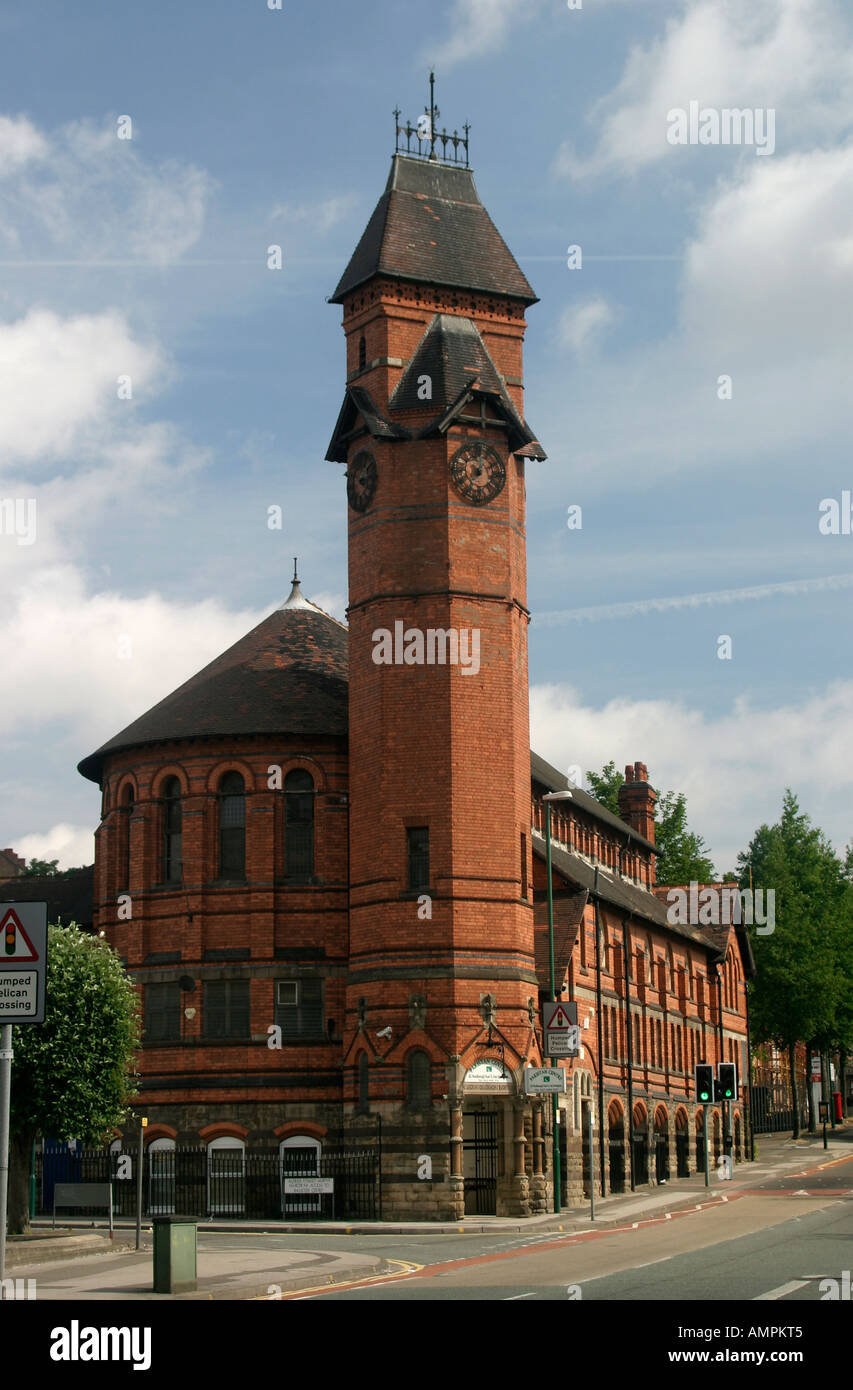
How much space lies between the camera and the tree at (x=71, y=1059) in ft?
103

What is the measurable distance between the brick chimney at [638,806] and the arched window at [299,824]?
42.8 metres

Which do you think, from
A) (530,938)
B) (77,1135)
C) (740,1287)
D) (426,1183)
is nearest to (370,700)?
(530,938)

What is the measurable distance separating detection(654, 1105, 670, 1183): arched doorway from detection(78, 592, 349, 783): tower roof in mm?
22006

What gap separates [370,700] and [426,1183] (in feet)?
38.9

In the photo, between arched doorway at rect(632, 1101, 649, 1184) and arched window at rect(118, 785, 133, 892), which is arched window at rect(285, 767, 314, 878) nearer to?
arched window at rect(118, 785, 133, 892)

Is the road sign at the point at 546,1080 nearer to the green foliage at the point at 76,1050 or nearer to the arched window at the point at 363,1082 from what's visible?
the arched window at the point at 363,1082

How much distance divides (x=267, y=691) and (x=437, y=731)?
24.0 ft

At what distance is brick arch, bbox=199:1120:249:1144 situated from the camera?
44.1 metres

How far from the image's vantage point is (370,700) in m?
43.3

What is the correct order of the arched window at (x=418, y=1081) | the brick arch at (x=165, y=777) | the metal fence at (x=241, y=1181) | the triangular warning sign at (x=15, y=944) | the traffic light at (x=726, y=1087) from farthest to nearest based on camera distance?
the traffic light at (x=726, y=1087) → the brick arch at (x=165, y=777) → the metal fence at (x=241, y=1181) → the arched window at (x=418, y=1081) → the triangular warning sign at (x=15, y=944)

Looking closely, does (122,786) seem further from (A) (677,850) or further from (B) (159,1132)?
(A) (677,850)

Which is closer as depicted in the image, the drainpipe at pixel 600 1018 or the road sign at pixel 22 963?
the road sign at pixel 22 963

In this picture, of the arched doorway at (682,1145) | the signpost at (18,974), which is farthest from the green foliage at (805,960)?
the signpost at (18,974)

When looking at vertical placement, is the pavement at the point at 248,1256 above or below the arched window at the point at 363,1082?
below
